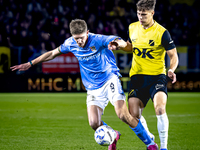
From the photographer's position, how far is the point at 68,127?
20.9 feet

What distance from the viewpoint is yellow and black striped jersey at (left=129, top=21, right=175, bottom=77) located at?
439cm

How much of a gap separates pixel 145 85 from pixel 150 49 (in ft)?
1.72

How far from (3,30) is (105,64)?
1091cm

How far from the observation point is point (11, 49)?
12.8 m

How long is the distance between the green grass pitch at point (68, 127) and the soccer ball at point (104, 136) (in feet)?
1.98

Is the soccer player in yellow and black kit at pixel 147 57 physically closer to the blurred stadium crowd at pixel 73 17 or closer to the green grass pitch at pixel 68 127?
the green grass pitch at pixel 68 127

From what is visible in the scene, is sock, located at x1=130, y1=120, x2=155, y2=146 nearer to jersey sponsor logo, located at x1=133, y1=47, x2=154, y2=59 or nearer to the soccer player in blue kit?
the soccer player in blue kit

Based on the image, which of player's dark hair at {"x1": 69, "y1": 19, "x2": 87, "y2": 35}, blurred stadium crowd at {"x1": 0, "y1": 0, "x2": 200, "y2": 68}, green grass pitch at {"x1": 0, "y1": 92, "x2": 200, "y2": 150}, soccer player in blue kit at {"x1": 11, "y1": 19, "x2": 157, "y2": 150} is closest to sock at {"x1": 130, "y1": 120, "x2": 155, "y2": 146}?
soccer player in blue kit at {"x1": 11, "y1": 19, "x2": 157, "y2": 150}

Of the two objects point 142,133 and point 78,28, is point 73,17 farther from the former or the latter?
point 142,133

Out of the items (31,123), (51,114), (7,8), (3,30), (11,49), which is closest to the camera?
(31,123)

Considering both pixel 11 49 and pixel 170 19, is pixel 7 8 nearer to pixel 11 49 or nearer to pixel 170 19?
pixel 11 49

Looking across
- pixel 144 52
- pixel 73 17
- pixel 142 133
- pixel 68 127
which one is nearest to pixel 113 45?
pixel 144 52

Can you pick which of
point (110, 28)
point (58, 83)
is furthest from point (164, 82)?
point (110, 28)

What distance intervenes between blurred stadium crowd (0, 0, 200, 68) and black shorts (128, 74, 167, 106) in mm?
9340
